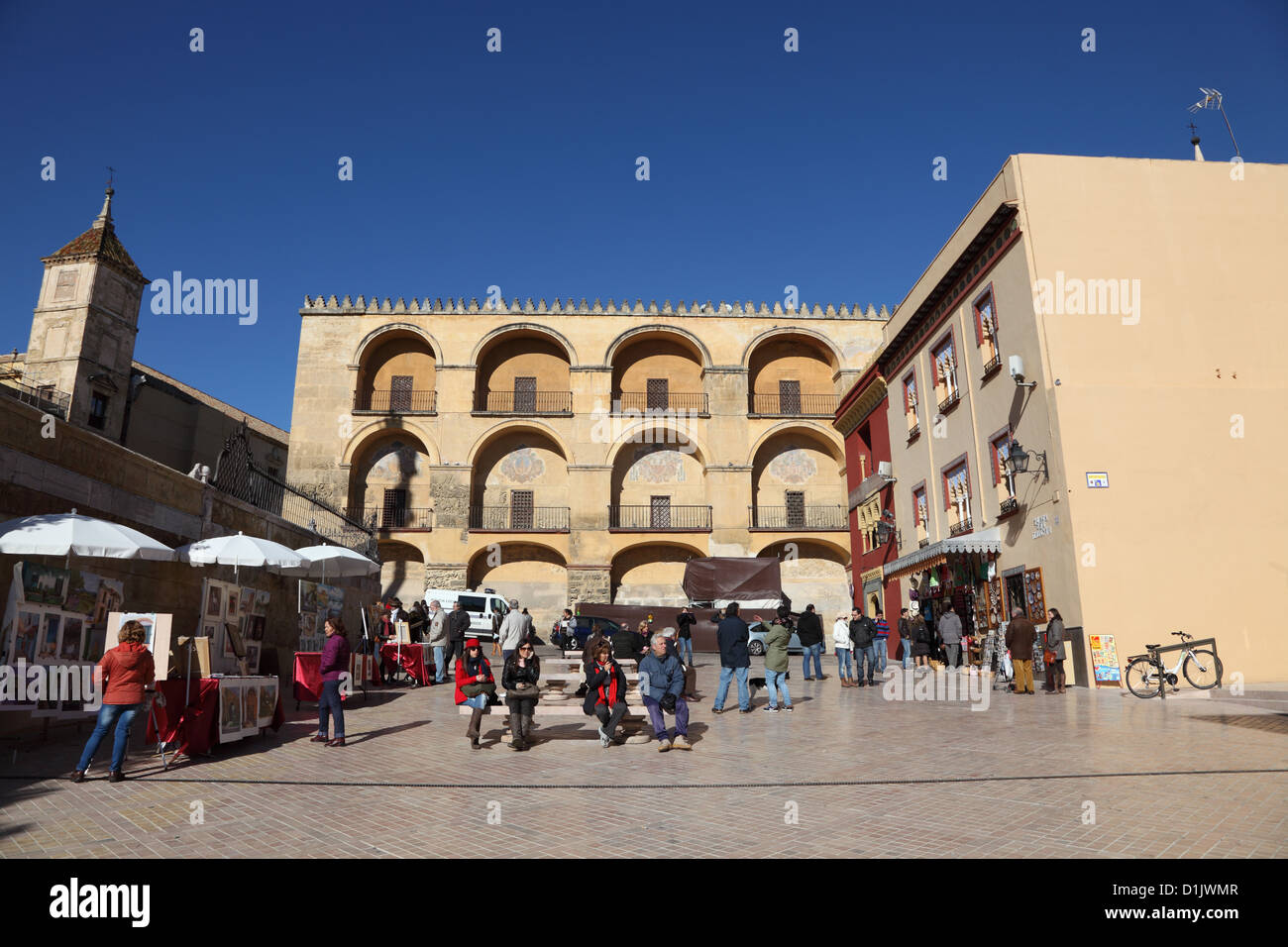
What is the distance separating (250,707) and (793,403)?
30981 mm

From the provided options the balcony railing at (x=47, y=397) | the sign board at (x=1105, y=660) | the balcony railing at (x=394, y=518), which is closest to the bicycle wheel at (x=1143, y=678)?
the sign board at (x=1105, y=660)

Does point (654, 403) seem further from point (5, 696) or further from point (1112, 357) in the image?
point (5, 696)

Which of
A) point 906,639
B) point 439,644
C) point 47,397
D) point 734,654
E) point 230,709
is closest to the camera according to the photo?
point 230,709

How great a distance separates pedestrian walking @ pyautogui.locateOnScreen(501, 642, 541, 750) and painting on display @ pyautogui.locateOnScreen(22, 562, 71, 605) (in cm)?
476

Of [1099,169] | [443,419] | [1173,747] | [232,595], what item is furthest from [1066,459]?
[443,419]

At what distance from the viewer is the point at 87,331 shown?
97.9 feet

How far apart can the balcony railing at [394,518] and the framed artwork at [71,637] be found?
25880 mm

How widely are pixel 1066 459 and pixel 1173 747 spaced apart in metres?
7.78

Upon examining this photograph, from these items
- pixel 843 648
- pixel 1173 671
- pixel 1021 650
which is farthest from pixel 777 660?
pixel 1173 671

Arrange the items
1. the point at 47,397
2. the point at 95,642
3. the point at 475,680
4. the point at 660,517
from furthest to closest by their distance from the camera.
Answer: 1. the point at 660,517
2. the point at 47,397
3. the point at 475,680
4. the point at 95,642

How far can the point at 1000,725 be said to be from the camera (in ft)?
32.8

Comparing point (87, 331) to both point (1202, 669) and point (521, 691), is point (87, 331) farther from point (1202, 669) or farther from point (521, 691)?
point (1202, 669)
